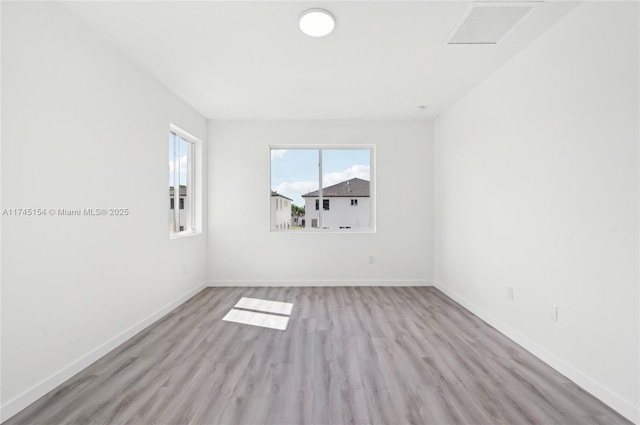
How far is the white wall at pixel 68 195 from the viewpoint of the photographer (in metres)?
1.74

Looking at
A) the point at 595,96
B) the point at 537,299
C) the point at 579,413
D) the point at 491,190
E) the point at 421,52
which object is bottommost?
the point at 579,413

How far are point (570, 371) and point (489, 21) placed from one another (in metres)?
2.63

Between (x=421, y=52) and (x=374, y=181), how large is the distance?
7.55 ft

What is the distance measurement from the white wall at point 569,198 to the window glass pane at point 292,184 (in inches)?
98.5

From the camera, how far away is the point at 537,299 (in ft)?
8.01

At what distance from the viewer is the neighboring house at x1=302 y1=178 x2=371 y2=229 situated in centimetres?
488

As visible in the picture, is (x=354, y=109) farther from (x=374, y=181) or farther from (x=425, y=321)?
(x=425, y=321)

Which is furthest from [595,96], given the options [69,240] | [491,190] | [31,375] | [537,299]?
[31,375]

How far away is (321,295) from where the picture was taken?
412 centimetres

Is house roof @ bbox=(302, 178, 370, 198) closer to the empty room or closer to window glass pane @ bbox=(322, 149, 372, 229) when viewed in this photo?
window glass pane @ bbox=(322, 149, 372, 229)

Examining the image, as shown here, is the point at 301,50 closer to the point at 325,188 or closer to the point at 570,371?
the point at 325,188

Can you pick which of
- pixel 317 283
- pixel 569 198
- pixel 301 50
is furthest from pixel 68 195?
pixel 569 198

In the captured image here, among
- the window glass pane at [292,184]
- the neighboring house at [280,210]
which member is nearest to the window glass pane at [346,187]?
the window glass pane at [292,184]

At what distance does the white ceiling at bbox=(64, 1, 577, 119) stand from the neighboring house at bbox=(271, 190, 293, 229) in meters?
1.50
